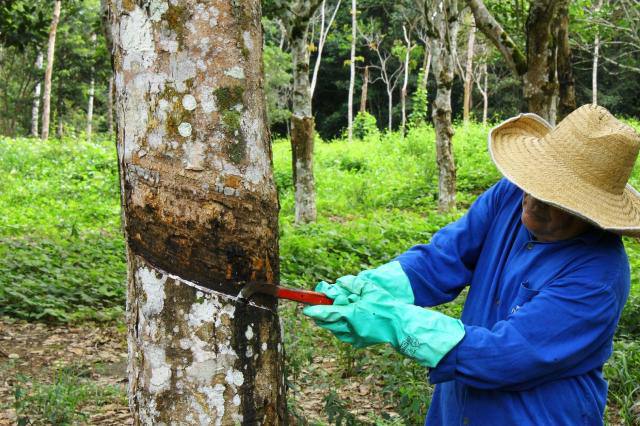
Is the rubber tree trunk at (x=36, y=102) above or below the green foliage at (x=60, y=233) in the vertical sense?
above

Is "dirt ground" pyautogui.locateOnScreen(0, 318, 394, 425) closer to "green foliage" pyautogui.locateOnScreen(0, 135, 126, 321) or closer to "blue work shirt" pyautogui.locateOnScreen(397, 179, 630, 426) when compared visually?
"green foliage" pyautogui.locateOnScreen(0, 135, 126, 321)

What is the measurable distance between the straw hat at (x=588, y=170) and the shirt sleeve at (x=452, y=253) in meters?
0.31

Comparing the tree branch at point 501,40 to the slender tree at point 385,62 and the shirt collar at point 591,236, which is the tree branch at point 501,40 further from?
the slender tree at point 385,62

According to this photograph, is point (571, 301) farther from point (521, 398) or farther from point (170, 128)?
point (170, 128)

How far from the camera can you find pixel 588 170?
6.80 feet

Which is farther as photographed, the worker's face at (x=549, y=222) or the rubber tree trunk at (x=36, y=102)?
the rubber tree trunk at (x=36, y=102)

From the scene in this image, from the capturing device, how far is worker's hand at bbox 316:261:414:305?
2.14m

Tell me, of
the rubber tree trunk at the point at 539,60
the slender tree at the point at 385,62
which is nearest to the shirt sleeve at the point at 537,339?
the rubber tree trunk at the point at 539,60

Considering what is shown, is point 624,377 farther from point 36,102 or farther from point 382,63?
point 382,63

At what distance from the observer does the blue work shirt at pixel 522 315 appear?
6.46ft

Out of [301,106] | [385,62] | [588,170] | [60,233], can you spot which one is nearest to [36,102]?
[385,62]

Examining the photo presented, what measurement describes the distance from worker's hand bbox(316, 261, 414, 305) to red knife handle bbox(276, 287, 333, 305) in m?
0.05

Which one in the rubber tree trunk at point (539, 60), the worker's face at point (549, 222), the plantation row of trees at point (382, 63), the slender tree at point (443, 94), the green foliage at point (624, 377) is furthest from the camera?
the slender tree at point (443, 94)

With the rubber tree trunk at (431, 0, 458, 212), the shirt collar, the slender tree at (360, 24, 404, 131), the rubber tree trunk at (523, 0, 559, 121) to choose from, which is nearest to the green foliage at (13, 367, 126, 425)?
the shirt collar
